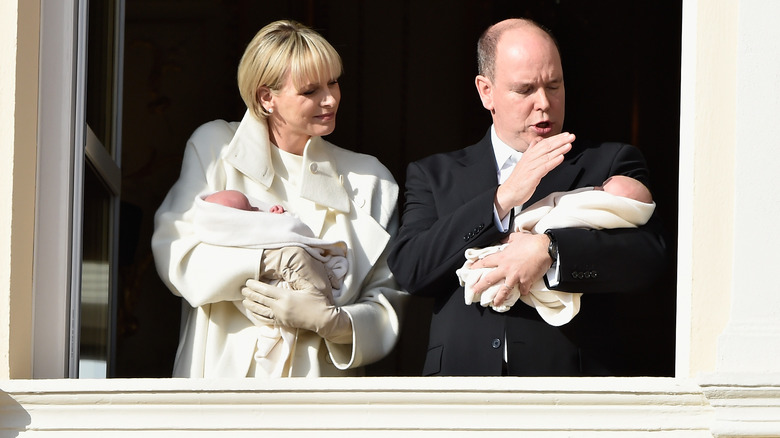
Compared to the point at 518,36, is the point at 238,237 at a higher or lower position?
lower

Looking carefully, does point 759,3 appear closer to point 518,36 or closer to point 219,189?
point 518,36

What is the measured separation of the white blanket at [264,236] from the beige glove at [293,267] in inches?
0.8

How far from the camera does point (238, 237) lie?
185 inches

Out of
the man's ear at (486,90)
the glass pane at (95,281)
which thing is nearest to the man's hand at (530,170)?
the man's ear at (486,90)

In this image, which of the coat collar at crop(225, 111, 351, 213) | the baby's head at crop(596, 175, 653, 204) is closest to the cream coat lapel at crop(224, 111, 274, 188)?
the coat collar at crop(225, 111, 351, 213)

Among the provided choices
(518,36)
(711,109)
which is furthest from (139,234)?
(711,109)

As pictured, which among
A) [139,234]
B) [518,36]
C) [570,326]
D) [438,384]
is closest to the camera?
[438,384]

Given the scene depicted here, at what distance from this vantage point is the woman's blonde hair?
16.1 ft

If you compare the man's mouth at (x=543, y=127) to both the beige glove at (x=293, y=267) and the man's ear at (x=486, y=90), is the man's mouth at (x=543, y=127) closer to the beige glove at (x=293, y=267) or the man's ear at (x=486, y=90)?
the man's ear at (x=486, y=90)

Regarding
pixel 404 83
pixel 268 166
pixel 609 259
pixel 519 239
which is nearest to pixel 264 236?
pixel 268 166
